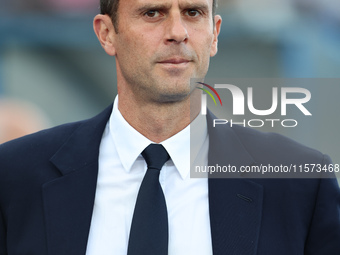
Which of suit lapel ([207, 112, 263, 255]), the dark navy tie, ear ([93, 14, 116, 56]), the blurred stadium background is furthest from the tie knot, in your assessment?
the blurred stadium background

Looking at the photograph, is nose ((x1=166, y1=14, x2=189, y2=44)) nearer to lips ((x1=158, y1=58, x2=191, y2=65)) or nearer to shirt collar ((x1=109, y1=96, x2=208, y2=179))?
lips ((x1=158, y1=58, x2=191, y2=65))

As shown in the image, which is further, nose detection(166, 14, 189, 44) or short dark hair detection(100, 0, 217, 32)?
short dark hair detection(100, 0, 217, 32)

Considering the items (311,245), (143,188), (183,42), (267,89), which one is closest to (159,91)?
(183,42)

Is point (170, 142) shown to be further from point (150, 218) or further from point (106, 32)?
point (106, 32)

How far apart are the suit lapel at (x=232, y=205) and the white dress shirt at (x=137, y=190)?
5 cm

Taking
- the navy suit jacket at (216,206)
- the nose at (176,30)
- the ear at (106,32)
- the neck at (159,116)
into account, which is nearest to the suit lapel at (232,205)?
the navy suit jacket at (216,206)

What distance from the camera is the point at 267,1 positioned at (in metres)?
8.38

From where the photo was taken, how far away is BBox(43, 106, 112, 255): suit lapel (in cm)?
243

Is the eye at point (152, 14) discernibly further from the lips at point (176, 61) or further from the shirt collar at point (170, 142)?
the shirt collar at point (170, 142)

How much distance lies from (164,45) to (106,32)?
18.1 inches

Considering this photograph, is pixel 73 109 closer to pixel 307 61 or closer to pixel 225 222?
pixel 307 61

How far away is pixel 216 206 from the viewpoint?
2.48 meters

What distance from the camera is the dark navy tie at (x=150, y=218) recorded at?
93.7 inches

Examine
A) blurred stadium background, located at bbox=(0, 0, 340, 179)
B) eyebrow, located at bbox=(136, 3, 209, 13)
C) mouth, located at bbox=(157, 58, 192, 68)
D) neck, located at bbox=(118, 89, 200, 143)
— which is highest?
blurred stadium background, located at bbox=(0, 0, 340, 179)
